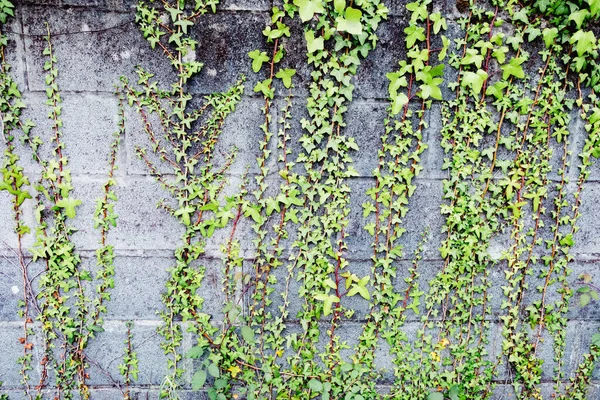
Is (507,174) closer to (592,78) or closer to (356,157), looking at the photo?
(592,78)

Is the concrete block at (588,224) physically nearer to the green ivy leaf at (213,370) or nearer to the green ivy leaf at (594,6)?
the green ivy leaf at (594,6)

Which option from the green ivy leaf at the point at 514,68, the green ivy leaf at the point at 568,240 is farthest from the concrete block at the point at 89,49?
the green ivy leaf at the point at 568,240

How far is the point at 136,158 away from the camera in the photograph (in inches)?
69.1

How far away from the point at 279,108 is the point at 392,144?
488mm

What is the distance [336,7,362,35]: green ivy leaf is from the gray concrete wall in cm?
13

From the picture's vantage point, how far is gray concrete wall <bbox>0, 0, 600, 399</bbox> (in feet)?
5.39

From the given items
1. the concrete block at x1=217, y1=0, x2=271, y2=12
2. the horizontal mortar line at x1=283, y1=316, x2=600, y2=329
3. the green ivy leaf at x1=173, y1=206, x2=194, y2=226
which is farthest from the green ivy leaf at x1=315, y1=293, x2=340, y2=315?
the concrete block at x1=217, y1=0, x2=271, y2=12

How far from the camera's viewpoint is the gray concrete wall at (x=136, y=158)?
1.64 meters

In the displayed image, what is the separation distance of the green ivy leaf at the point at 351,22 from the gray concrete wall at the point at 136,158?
0.13 meters

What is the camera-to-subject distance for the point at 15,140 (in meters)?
1.72

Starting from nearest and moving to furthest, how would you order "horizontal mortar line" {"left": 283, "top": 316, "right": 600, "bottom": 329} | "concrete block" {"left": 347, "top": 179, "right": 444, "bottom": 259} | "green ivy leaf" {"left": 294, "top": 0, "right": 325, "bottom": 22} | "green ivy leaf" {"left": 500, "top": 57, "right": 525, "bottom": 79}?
"green ivy leaf" {"left": 294, "top": 0, "right": 325, "bottom": 22} → "green ivy leaf" {"left": 500, "top": 57, "right": 525, "bottom": 79} → "concrete block" {"left": 347, "top": 179, "right": 444, "bottom": 259} → "horizontal mortar line" {"left": 283, "top": 316, "right": 600, "bottom": 329}

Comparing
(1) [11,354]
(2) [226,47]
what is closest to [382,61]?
(2) [226,47]

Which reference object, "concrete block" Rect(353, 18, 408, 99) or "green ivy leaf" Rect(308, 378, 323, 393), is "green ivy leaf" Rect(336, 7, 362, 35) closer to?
"concrete block" Rect(353, 18, 408, 99)

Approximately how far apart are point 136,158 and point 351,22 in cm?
100
